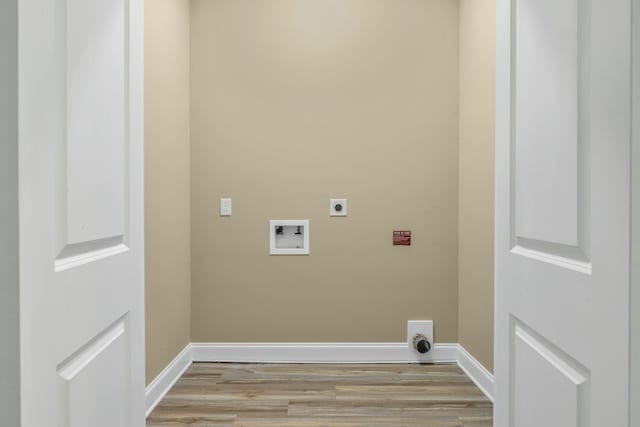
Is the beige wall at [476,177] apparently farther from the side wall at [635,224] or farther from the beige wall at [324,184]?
the side wall at [635,224]

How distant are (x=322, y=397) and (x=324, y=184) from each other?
1.31 m

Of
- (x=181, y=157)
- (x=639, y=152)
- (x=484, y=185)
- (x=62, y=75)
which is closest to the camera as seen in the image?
(x=639, y=152)

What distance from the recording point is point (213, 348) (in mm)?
2896

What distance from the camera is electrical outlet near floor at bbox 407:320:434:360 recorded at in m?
2.88

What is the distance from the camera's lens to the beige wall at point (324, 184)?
2.89m

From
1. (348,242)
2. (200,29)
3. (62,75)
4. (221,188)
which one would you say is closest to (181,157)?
(221,188)

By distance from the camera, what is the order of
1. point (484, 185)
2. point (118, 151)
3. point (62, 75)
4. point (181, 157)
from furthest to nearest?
point (181, 157) < point (484, 185) < point (118, 151) < point (62, 75)

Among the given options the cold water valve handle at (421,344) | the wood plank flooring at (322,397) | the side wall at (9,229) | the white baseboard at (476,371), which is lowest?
the wood plank flooring at (322,397)

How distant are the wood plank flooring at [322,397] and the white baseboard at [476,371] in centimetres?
4

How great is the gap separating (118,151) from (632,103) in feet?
3.33

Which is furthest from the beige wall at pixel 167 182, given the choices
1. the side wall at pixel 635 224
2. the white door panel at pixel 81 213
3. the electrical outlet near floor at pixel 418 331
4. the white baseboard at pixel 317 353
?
the side wall at pixel 635 224

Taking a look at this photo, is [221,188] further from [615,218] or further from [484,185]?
[615,218]

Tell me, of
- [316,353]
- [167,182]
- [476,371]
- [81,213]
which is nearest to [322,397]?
[316,353]

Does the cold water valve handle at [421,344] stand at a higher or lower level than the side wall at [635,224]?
lower
